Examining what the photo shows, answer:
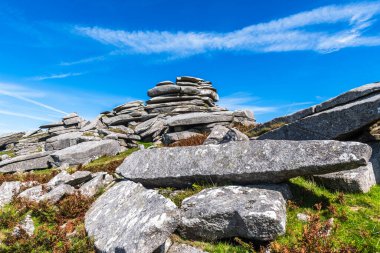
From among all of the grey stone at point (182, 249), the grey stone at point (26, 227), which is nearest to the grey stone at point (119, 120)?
the grey stone at point (26, 227)

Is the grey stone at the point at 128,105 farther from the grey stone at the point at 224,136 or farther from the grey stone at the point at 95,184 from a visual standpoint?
the grey stone at the point at 95,184

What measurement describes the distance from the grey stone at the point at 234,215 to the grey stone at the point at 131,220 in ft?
2.44

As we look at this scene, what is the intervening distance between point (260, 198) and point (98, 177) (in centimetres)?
808

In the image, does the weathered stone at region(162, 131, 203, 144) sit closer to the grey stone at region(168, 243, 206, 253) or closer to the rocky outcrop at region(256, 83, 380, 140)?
the rocky outcrop at region(256, 83, 380, 140)

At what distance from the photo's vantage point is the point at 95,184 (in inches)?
481

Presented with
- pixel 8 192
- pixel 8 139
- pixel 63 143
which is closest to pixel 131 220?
pixel 8 192

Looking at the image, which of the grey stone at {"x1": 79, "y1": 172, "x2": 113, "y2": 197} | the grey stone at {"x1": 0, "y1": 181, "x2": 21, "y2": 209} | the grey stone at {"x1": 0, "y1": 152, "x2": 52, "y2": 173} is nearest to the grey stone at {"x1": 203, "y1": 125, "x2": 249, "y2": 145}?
the grey stone at {"x1": 79, "y1": 172, "x2": 113, "y2": 197}

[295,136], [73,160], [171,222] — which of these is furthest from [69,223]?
[73,160]

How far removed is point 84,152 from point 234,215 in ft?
61.1

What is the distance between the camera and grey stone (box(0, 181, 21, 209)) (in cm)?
1299

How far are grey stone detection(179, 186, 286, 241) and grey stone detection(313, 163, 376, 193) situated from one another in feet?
9.88

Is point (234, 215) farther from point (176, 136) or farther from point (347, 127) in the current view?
point (176, 136)

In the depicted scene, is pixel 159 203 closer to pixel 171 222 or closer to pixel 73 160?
pixel 171 222

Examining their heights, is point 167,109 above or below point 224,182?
above
